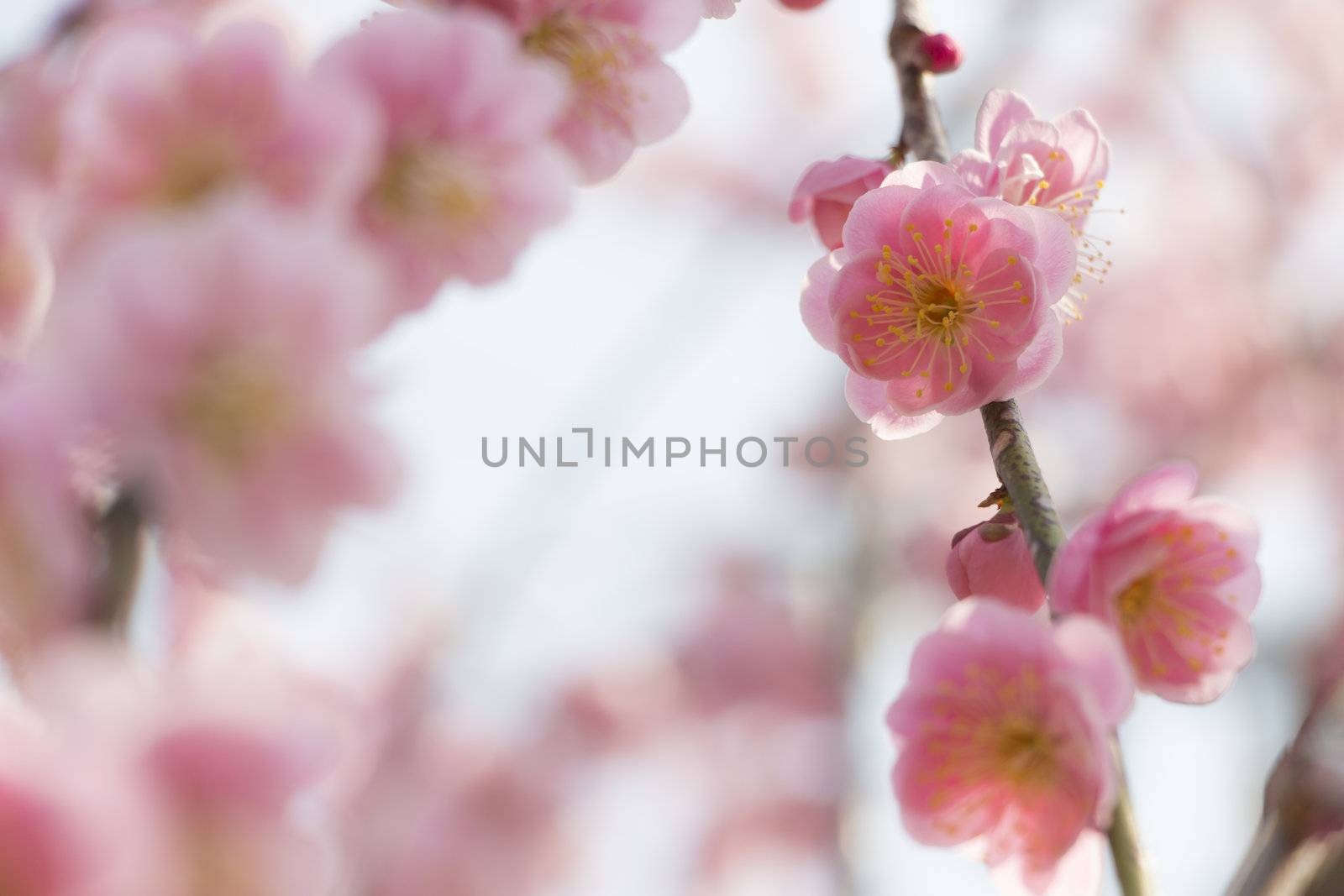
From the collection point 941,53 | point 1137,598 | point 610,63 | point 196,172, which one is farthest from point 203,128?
point 1137,598

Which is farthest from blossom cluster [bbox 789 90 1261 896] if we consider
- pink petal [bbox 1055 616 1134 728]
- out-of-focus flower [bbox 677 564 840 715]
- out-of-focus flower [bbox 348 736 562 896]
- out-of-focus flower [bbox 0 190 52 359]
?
out-of-focus flower [bbox 677 564 840 715]

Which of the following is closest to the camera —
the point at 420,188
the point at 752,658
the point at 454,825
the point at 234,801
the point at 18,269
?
the point at 234,801

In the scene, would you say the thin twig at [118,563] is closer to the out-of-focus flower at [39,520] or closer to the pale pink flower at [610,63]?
the out-of-focus flower at [39,520]

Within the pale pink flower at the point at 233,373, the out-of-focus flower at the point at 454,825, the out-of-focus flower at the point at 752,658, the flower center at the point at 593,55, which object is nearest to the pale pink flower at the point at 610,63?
the flower center at the point at 593,55

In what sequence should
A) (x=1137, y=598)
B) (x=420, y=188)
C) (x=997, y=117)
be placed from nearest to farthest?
(x=420, y=188) → (x=1137, y=598) → (x=997, y=117)

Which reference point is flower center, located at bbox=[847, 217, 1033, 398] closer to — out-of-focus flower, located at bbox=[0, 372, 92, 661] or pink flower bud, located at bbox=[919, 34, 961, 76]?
pink flower bud, located at bbox=[919, 34, 961, 76]

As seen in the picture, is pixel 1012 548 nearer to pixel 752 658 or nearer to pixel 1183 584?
pixel 1183 584

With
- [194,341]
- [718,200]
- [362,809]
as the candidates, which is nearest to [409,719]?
[362,809]
